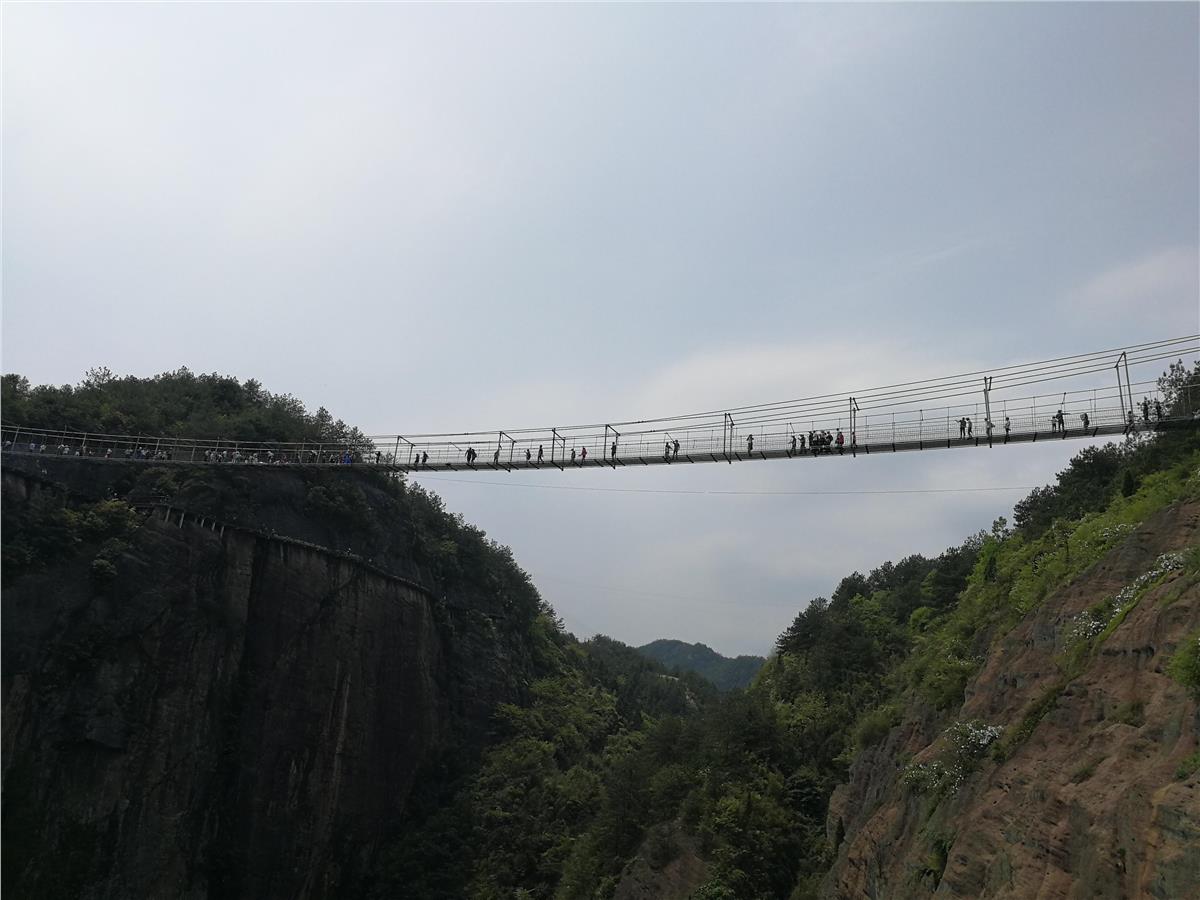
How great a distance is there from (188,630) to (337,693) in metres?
7.52

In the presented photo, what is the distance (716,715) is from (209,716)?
19.4 metres

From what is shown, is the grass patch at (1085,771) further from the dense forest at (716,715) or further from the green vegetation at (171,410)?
the green vegetation at (171,410)

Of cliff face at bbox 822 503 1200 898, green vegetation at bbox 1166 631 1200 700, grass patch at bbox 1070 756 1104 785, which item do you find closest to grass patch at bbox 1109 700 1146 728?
cliff face at bbox 822 503 1200 898

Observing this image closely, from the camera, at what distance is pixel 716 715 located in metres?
31.2

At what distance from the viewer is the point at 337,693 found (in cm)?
3778

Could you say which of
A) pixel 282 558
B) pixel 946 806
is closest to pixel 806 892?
pixel 946 806

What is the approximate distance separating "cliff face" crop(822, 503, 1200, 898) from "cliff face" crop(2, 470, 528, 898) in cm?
2384

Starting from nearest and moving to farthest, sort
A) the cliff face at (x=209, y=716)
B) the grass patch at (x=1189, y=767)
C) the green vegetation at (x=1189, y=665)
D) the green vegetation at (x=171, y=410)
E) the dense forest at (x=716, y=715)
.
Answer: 1. the grass patch at (x=1189, y=767)
2. the green vegetation at (x=1189, y=665)
3. the dense forest at (x=716, y=715)
4. the cliff face at (x=209, y=716)
5. the green vegetation at (x=171, y=410)

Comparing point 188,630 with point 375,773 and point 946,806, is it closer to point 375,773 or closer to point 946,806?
point 375,773

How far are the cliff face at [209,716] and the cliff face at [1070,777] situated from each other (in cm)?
2384

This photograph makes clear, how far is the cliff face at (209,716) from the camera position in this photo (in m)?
28.1

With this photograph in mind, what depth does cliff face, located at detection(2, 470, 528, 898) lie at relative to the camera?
92.2ft

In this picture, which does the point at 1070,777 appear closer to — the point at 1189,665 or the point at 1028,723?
the point at 1028,723

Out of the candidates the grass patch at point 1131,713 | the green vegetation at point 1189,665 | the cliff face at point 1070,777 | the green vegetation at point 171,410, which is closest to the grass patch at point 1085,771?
the cliff face at point 1070,777
